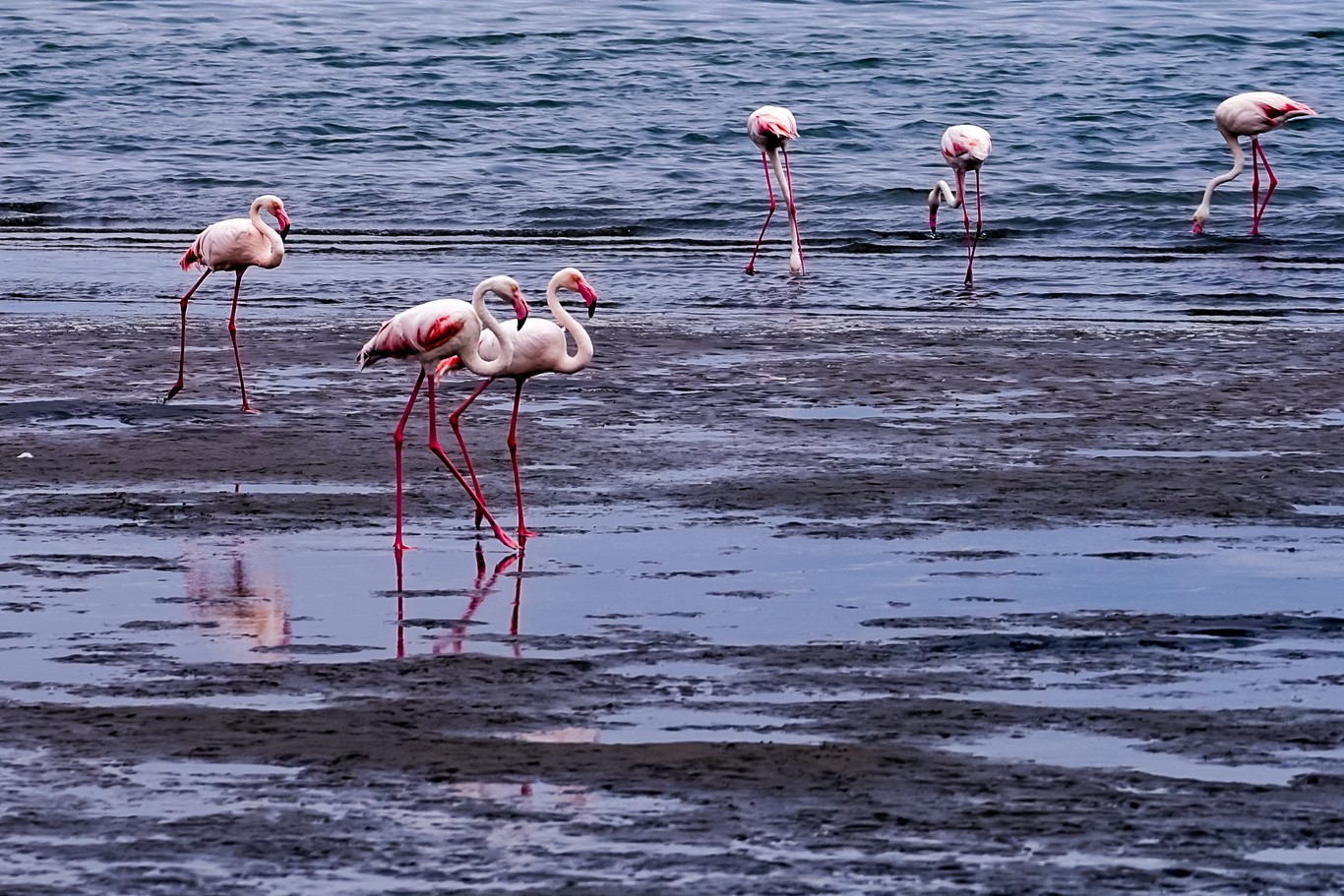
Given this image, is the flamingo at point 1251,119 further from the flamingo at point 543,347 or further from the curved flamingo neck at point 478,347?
the curved flamingo neck at point 478,347

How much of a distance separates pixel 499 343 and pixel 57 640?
2.67m

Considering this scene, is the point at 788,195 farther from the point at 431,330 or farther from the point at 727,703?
the point at 727,703

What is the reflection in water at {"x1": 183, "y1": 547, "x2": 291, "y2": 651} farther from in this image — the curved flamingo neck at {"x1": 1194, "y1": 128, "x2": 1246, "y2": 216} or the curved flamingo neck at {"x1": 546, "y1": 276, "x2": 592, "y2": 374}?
the curved flamingo neck at {"x1": 1194, "y1": 128, "x2": 1246, "y2": 216}

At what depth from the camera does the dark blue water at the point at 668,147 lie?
59.9ft

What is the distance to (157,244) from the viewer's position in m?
20.2

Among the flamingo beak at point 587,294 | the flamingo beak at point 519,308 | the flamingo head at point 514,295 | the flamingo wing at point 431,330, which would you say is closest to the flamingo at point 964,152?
the flamingo beak at point 587,294

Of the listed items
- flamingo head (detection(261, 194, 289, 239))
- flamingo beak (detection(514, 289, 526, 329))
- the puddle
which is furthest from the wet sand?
flamingo head (detection(261, 194, 289, 239))

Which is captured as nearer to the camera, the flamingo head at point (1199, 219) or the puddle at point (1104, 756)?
the puddle at point (1104, 756)

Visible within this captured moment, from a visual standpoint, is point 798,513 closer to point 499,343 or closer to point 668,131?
point 499,343

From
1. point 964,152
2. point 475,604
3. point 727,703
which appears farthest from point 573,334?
point 964,152

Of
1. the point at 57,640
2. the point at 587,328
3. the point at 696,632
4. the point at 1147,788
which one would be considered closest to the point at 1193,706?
the point at 1147,788

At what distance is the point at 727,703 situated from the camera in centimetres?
634

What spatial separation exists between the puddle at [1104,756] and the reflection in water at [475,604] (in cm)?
164

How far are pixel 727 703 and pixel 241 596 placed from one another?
204 cm
